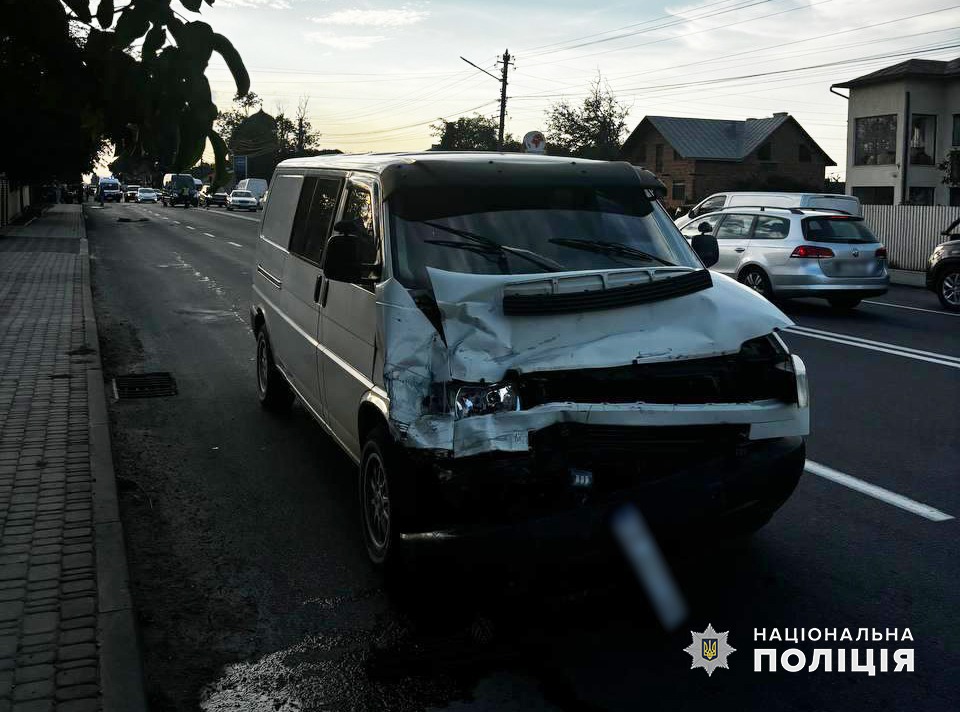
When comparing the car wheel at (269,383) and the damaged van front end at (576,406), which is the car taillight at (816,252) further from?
the damaged van front end at (576,406)

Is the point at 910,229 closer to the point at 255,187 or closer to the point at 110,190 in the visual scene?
the point at 255,187

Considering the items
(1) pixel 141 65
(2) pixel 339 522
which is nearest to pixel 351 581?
(2) pixel 339 522

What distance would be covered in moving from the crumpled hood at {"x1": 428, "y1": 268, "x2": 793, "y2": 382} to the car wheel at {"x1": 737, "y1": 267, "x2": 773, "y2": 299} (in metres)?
10.9

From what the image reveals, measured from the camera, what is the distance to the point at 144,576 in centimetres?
490

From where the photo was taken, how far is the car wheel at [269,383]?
7.89m

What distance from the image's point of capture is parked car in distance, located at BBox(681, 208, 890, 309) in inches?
571

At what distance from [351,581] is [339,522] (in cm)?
87

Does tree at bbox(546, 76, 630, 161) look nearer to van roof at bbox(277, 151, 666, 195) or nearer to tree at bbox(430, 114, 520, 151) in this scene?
tree at bbox(430, 114, 520, 151)

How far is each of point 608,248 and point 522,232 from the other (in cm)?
47

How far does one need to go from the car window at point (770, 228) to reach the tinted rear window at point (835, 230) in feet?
1.02

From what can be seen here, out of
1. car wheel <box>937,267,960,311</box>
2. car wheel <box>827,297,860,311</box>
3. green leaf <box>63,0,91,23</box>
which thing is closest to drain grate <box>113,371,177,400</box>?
green leaf <box>63,0,91,23</box>

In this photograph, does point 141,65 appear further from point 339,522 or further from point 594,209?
point 339,522

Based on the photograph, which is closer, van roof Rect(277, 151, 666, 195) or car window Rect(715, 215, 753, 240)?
van roof Rect(277, 151, 666, 195)

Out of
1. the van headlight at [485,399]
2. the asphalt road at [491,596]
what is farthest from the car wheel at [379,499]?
the van headlight at [485,399]
